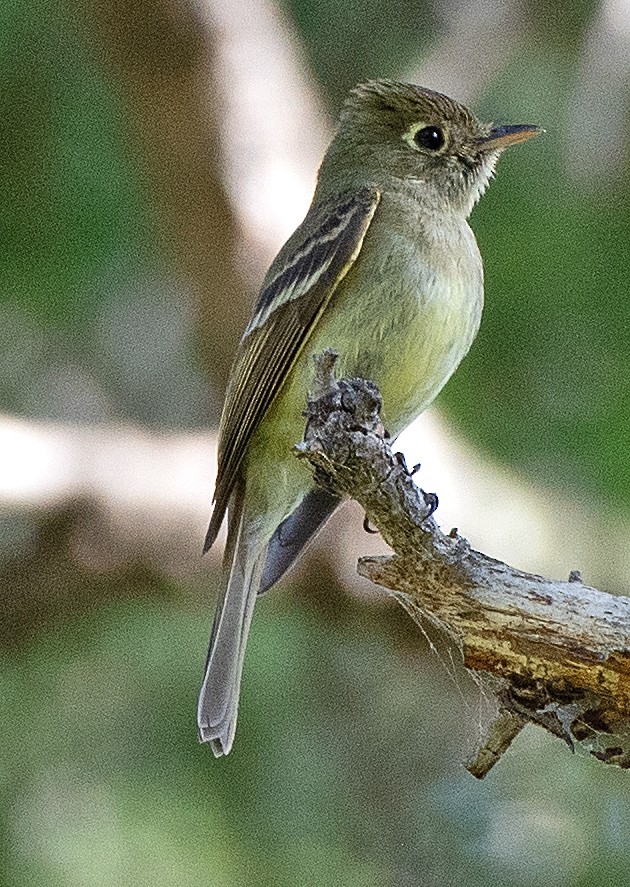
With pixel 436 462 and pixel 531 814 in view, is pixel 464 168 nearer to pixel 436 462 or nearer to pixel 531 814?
pixel 436 462

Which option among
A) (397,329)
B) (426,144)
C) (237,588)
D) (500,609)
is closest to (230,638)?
(237,588)

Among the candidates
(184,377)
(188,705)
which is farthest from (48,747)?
(184,377)

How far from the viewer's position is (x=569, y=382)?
150 inches

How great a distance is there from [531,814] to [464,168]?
4.41 feet

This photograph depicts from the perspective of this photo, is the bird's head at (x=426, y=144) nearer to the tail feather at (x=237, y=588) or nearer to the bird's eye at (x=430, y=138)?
the bird's eye at (x=430, y=138)

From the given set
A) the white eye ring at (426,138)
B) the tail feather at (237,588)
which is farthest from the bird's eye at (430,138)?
the tail feather at (237,588)

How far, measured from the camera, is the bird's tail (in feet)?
9.53

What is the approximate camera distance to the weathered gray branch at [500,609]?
220 centimetres

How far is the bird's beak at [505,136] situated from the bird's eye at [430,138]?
0.08 metres

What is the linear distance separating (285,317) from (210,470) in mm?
823

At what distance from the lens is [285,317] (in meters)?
2.83

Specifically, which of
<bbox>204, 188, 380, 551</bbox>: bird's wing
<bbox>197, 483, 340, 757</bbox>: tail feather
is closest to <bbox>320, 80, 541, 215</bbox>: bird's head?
<bbox>204, 188, 380, 551</bbox>: bird's wing

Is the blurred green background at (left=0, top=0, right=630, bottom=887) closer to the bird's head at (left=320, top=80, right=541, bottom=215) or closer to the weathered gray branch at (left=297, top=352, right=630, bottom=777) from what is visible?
the bird's head at (left=320, top=80, right=541, bottom=215)

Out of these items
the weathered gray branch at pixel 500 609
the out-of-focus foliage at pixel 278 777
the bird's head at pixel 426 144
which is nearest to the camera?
the weathered gray branch at pixel 500 609
